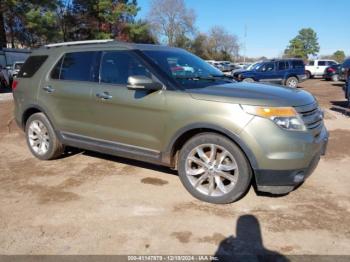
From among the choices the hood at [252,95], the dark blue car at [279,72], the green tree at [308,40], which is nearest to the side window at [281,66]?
the dark blue car at [279,72]

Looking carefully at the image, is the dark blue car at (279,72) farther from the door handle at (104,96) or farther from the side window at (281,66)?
the door handle at (104,96)

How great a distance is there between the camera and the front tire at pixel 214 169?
3934 mm

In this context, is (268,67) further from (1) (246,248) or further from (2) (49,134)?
(1) (246,248)

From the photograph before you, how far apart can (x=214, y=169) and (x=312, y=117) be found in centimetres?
121

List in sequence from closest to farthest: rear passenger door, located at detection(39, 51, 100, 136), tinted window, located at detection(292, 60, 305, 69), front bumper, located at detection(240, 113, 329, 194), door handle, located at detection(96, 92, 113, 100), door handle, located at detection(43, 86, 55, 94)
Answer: front bumper, located at detection(240, 113, 329, 194) < door handle, located at detection(96, 92, 113, 100) < rear passenger door, located at detection(39, 51, 100, 136) < door handle, located at detection(43, 86, 55, 94) < tinted window, located at detection(292, 60, 305, 69)

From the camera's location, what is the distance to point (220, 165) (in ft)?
13.3

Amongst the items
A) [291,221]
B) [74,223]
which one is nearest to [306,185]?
[291,221]

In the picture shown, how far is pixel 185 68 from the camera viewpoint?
15.9 ft

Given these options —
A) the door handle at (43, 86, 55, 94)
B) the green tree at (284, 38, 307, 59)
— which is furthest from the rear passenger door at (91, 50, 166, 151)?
the green tree at (284, 38, 307, 59)

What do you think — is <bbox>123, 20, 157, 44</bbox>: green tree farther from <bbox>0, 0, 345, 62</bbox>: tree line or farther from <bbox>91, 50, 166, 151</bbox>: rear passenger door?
<bbox>91, 50, 166, 151</bbox>: rear passenger door

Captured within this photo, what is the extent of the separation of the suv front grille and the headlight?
0.40 feet

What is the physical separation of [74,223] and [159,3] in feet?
218

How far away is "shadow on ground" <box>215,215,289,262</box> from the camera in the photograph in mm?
3094

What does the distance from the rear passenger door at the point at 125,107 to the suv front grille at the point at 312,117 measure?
1524mm
